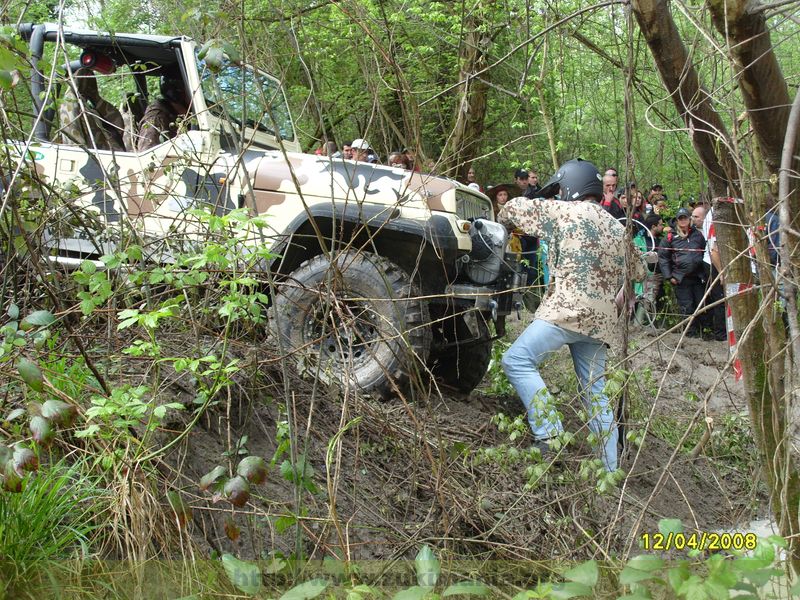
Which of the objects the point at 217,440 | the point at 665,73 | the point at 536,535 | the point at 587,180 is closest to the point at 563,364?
the point at 587,180

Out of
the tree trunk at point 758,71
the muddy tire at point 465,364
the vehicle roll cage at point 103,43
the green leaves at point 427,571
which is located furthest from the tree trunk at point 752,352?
the vehicle roll cage at point 103,43

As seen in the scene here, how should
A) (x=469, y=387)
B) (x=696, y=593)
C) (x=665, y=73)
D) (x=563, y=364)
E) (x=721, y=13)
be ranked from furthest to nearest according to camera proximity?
(x=563, y=364) < (x=469, y=387) < (x=665, y=73) < (x=721, y=13) < (x=696, y=593)

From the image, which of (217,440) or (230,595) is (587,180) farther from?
(230,595)

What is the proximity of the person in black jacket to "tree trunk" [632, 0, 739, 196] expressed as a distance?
6.61 metres

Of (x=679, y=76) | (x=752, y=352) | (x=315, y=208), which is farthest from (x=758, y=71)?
(x=315, y=208)

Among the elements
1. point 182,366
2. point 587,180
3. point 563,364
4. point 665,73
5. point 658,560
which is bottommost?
point 563,364

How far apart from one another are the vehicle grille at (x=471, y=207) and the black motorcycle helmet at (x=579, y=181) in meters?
0.89

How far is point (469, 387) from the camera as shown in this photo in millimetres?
6145

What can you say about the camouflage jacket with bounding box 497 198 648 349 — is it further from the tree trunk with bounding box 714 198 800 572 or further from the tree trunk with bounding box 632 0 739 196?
the tree trunk with bounding box 632 0 739 196

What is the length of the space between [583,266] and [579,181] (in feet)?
1.68

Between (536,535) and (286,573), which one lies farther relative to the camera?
(536,535)

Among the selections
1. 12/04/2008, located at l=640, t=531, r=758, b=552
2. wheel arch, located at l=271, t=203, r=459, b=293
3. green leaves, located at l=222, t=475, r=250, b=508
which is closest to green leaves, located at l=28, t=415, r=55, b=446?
green leaves, located at l=222, t=475, r=250, b=508

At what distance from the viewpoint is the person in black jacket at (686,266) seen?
31.3 feet

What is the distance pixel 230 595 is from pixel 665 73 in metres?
2.22
